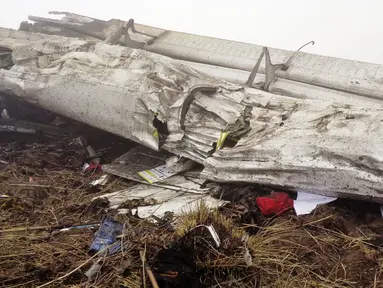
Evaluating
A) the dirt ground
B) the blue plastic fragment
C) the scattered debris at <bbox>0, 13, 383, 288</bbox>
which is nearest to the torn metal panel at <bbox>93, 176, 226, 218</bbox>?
the scattered debris at <bbox>0, 13, 383, 288</bbox>

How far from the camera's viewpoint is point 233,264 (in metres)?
2.84

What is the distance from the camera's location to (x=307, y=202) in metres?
3.51

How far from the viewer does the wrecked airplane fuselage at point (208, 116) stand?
3.32 meters

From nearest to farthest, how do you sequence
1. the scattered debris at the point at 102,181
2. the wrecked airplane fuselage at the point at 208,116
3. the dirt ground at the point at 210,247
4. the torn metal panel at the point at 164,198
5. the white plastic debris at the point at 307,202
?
the dirt ground at the point at 210,247 → the wrecked airplane fuselage at the point at 208,116 → the white plastic debris at the point at 307,202 → the torn metal panel at the point at 164,198 → the scattered debris at the point at 102,181

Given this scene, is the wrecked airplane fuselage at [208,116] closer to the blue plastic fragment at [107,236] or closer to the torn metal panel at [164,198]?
the torn metal panel at [164,198]

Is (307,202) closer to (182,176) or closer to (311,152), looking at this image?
(311,152)

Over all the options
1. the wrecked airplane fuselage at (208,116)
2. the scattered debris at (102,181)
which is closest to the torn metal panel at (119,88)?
the wrecked airplane fuselage at (208,116)

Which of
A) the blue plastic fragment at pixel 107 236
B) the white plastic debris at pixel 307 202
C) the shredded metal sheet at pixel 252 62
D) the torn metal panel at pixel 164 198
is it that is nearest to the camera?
the blue plastic fragment at pixel 107 236

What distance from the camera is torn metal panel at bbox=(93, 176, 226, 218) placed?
3.69 metres

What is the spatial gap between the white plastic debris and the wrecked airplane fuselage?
0.10m

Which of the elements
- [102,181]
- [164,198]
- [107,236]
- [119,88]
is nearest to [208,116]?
[164,198]

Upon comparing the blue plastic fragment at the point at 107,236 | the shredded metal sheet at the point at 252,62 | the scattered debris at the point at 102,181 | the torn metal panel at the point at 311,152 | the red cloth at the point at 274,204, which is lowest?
the scattered debris at the point at 102,181

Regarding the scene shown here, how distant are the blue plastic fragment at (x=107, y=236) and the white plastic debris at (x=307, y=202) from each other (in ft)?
5.07

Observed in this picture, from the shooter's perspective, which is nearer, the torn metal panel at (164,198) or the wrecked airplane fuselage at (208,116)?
the wrecked airplane fuselage at (208,116)
